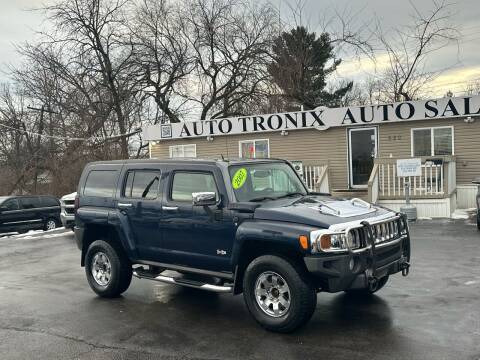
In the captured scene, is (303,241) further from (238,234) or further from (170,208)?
(170,208)

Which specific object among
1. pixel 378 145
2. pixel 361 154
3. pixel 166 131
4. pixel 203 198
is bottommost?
pixel 203 198

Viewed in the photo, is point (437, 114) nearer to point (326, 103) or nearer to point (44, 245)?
point (44, 245)

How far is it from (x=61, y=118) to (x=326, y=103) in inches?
711

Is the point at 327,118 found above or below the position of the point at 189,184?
above

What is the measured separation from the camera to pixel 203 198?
557 cm

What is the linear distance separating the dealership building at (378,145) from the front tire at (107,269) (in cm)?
634

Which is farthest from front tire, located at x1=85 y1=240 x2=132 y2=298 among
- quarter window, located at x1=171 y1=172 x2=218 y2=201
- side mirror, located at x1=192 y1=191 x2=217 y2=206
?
side mirror, located at x1=192 y1=191 x2=217 y2=206

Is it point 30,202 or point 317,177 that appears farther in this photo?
point 30,202

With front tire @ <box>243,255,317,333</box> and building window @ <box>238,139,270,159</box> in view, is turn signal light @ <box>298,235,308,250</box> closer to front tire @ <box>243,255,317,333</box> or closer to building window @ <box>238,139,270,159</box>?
front tire @ <box>243,255,317,333</box>

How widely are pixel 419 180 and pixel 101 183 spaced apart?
32.7ft

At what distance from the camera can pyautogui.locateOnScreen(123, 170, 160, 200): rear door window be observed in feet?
21.6

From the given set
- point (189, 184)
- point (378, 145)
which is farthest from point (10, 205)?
point (189, 184)

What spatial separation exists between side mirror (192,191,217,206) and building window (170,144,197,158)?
13712 millimetres

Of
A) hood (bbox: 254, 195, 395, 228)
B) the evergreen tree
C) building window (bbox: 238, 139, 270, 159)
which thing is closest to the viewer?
hood (bbox: 254, 195, 395, 228)
